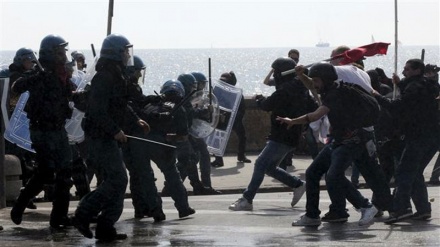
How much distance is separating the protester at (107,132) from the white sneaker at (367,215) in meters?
2.19

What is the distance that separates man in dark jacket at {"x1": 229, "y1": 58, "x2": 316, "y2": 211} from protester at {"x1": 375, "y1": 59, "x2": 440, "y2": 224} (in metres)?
1.41

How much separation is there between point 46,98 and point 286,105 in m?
2.70

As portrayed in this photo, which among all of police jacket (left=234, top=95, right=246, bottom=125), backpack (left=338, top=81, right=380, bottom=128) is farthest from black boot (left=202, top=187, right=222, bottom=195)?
backpack (left=338, top=81, right=380, bottom=128)

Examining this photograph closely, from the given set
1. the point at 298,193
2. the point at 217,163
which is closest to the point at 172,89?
the point at 298,193

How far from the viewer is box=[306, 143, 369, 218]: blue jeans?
1146 centimetres

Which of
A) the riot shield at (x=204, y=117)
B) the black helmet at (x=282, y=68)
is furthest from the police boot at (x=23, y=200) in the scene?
the riot shield at (x=204, y=117)

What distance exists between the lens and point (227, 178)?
17.4 metres

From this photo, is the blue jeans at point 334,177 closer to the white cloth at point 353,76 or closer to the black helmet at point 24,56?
the white cloth at point 353,76

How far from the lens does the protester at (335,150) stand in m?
11.3

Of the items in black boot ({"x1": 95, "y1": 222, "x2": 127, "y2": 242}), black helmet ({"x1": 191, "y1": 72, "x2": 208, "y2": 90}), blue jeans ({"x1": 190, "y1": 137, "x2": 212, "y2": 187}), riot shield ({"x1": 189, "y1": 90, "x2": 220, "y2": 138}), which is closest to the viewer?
black boot ({"x1": 95, "y1": 222, "x2": 127, "y2": 242})

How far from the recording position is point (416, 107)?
11.7 m

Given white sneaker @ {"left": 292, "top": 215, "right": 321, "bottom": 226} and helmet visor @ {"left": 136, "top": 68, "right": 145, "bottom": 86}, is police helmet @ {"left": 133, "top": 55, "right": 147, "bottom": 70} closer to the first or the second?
helmet visor @ {"left": 136, "top": 68, "right": 145, "bottom": 86}

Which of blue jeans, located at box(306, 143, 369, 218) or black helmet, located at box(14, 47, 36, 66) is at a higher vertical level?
black helmet, located at box(14, 47, 36, 66)

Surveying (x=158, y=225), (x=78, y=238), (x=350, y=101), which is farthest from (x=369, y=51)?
(x=78, y=238)
